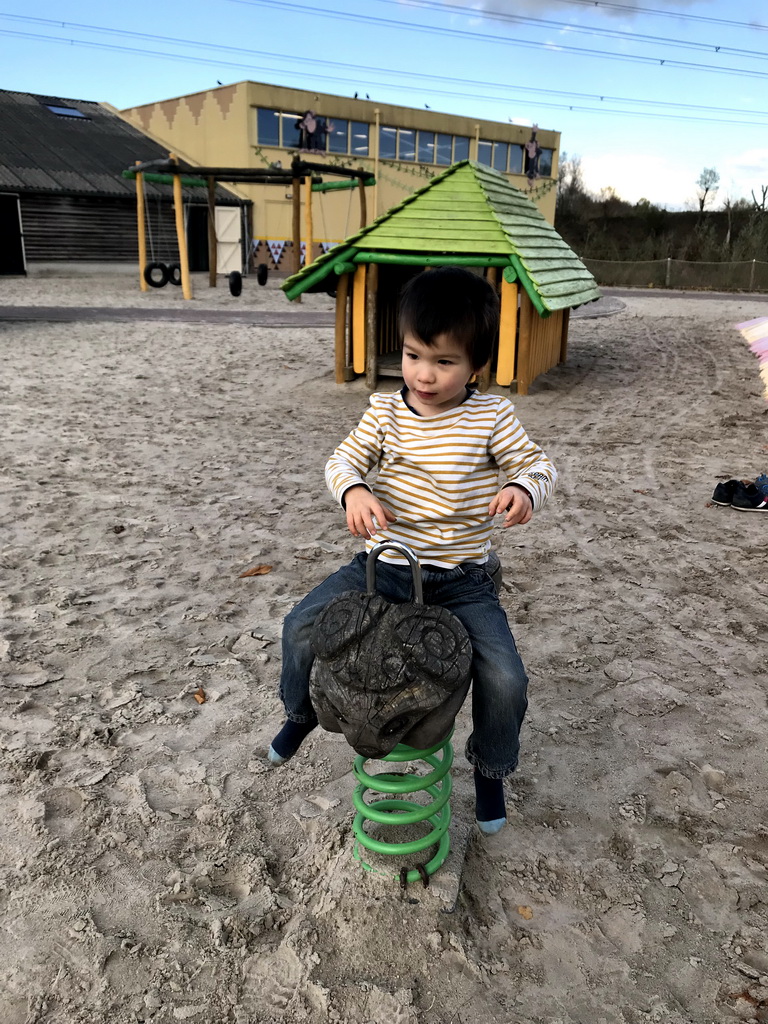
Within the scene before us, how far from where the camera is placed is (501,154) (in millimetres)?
38250

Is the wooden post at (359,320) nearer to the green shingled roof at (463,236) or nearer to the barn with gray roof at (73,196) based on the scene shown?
the green shingled roof at (463,236)

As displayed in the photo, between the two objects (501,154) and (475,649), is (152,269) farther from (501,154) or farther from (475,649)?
(501,154)

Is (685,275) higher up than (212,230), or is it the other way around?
(212,230)

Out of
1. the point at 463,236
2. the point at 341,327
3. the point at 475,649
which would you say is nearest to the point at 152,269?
the point at 341,327

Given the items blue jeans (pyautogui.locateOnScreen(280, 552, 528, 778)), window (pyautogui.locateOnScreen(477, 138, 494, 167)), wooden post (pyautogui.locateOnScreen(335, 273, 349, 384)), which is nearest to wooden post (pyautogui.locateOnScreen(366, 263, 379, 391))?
wooden post (pyautogui.locateOnScreen(335, 273, 349, 384))

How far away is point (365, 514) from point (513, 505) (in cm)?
35

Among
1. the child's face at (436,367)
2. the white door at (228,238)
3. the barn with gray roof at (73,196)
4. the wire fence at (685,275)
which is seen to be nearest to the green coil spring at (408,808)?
the child's face at (436,367)

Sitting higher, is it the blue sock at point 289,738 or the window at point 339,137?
the window at point 339,137

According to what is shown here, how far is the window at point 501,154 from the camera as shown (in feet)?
125

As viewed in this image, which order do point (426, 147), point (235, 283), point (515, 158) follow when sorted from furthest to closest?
point (515, 158) → point (426, 147) → point (235, 283)

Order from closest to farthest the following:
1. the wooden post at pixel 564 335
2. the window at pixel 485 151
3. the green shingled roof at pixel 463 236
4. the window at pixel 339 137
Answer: the green shingled roof at pixel 463 236 < the wooden post at pixel 564 335 < the window at pixel 339 137 < the window at pixel 485 151

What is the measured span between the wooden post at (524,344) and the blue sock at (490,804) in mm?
7099

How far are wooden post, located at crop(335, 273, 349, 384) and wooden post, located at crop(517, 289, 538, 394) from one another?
198 cm

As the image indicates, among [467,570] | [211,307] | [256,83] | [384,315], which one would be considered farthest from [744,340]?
[256,83]
